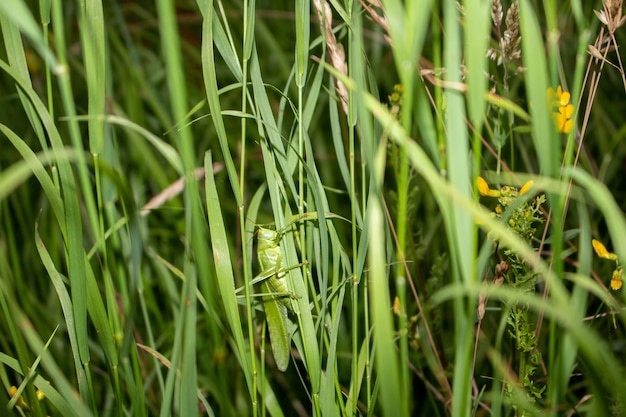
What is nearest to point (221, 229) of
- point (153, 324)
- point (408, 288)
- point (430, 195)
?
point (408, 288)

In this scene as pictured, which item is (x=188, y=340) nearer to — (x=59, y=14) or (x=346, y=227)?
(x=59, y=14)

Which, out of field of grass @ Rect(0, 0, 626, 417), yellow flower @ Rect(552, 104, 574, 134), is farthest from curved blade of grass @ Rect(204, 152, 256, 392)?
yellow flower @ Rect(552, 104, 574, 134)

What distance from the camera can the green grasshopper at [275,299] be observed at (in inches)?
26.8

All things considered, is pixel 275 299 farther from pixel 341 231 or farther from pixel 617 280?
pixel 341 231

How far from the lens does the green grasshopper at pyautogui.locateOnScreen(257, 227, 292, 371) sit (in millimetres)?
681

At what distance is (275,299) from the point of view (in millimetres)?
698

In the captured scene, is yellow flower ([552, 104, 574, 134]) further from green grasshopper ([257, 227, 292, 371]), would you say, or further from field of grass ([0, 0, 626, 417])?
green grasshopper ([257, 227, 292, 371])

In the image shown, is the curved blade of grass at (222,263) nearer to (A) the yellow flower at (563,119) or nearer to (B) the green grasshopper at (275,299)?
(B) the green grasshopper at (275,299)

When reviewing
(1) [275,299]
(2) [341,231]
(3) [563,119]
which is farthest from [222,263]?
(2) [341,231]

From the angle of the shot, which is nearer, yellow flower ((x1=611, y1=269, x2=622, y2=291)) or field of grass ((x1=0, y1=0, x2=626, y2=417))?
field of grass ((x1=0, y1=0, x2=626, y2=417))

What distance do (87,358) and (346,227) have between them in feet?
2.40

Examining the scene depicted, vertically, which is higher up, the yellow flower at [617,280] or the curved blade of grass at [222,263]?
the curved blade of grass at [222,263]

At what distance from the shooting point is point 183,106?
425 millimetres

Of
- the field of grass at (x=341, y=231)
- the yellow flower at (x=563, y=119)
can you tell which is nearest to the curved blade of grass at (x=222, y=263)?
the field of grass at (x=341, y=231)
